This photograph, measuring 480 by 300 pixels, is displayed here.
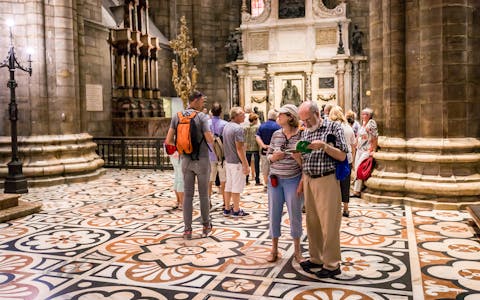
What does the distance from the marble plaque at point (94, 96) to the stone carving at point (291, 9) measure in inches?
409

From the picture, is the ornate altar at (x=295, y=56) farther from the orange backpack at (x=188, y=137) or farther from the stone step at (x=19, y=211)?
the orange backpack at (x=188, y=137)

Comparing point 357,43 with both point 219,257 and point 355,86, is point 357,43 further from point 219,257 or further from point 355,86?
point 219,257

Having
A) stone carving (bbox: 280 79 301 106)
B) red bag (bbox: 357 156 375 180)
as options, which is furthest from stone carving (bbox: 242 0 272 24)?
red bag (bbox: 357 156 375 180)

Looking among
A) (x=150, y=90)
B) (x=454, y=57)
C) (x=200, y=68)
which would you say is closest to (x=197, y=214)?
(x=454, y=57)

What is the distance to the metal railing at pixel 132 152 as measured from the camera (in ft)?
45.9

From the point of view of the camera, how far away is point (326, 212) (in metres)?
4.61

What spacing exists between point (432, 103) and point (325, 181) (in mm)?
4241

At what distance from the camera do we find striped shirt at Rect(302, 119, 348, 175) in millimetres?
4570

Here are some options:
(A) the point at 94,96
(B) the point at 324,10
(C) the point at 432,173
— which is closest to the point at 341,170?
(C) the point at 432,173

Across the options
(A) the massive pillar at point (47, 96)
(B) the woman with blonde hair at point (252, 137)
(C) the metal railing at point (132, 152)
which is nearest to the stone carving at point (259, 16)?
(C) the metal railing at point (132, 152)

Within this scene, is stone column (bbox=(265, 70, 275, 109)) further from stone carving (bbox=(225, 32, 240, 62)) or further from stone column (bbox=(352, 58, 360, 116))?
stone column (bbox=(352, 58, 360, 116))

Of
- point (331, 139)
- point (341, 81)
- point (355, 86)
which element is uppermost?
point (341, 81)

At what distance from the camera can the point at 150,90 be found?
60.1 ft

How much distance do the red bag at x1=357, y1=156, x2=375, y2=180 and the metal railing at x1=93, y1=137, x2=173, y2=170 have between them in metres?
6.46
